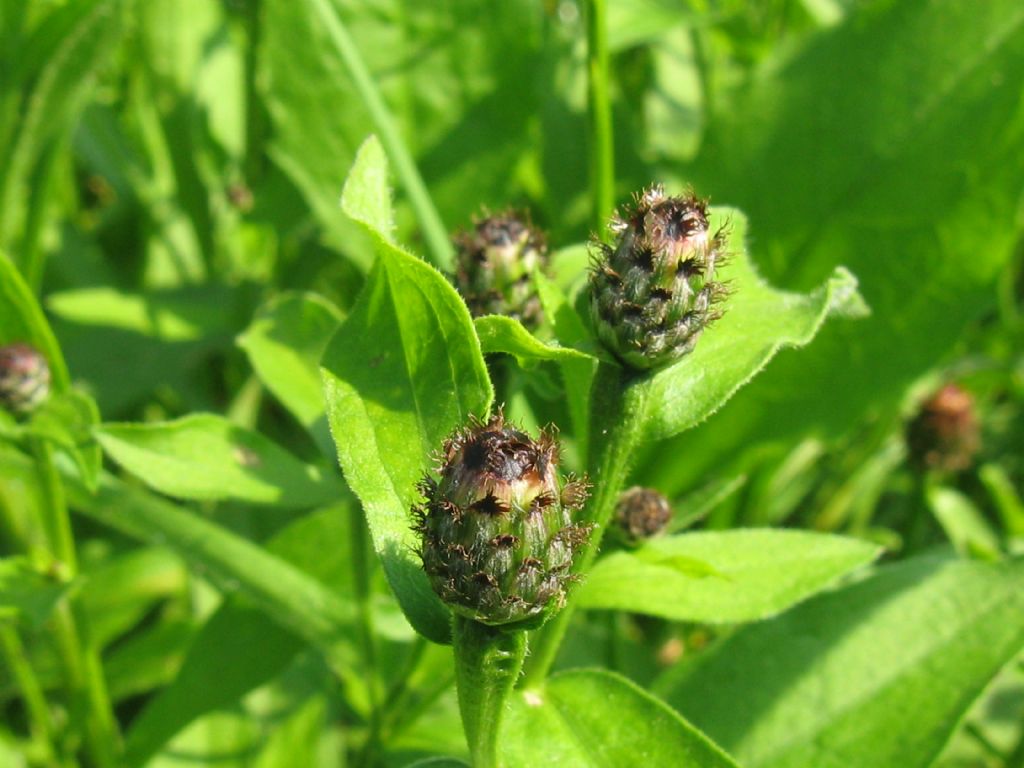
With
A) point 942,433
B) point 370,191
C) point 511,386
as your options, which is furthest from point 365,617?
point 942,433

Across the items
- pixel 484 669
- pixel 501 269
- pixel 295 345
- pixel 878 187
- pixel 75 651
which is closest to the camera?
pixel 484 669

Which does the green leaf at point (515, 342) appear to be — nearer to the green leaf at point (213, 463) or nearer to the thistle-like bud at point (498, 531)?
the thistle-like bud at point (498, 531)

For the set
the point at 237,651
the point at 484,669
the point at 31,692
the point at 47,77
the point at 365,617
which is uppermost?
the point at 47,77

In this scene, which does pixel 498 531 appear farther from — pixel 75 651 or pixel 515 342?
pixel 75 651

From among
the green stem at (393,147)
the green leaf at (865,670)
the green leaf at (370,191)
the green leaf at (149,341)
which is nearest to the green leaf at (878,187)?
the green leaf at (865,670)

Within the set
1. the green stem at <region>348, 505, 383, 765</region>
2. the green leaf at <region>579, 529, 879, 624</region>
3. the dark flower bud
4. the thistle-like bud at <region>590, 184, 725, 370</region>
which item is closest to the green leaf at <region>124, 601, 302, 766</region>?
the green stem at <region>348, 505, 383, 765</region>

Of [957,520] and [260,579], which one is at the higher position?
[260,579]
